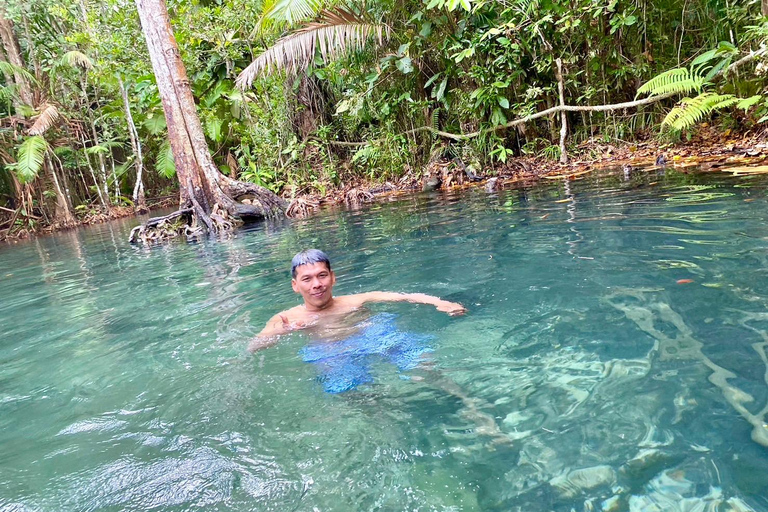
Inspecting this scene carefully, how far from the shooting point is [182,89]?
32.7ft

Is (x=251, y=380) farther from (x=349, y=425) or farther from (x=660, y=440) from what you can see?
(x=660, y=440)

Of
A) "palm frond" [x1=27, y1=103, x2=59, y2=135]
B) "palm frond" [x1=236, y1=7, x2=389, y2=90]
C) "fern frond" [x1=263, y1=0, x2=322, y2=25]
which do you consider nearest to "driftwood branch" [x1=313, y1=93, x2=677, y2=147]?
"palm frond" [x1=236, y1=7, x2=389, y2=90]

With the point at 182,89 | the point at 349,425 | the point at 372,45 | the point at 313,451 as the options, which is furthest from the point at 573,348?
the point at 372,45

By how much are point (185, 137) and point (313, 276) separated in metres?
7.83

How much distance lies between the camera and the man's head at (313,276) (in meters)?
3.47

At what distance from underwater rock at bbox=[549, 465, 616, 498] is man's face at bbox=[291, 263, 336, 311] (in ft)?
7.12

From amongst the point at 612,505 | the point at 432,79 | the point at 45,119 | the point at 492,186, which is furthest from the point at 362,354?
the point at 45,119

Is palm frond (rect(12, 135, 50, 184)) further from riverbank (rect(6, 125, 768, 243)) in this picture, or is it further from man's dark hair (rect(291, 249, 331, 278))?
man's dark hair (rect(291, 249, 331, 278))

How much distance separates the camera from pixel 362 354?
2.84 m

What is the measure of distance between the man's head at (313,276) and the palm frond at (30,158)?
1400cm

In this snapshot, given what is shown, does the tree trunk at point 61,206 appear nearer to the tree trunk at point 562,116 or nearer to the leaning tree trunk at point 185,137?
the leaning tree trunk at point 185,137

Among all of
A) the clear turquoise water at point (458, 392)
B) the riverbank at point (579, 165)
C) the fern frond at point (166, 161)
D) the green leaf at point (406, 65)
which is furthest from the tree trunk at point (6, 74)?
the clear turquoise water at point (458, 392)

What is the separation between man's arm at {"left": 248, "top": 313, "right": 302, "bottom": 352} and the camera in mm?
3205

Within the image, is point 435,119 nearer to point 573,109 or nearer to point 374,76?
point 374,76
